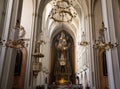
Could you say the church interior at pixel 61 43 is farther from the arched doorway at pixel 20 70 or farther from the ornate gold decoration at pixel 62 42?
the ornate gold decoration at pixel 62 42

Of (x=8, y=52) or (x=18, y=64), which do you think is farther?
(x=18, y=64)

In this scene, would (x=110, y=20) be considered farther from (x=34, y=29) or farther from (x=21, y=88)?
(x=21, y=88)

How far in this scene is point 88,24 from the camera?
15.5 m

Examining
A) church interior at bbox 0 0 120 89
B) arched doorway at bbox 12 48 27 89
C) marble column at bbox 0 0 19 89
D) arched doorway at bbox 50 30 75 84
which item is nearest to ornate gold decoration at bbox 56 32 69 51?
church interior at bbox 0 0 120 89

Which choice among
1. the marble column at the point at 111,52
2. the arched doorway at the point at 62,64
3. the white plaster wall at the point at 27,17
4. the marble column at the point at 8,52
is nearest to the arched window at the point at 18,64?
the white plaster wall at the point at 27,17

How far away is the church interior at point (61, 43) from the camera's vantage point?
778 cm

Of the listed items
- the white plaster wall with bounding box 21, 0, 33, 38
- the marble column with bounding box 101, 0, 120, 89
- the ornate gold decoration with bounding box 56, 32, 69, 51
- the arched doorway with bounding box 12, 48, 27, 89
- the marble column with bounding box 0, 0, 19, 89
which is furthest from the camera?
the ornate gold decoration with bounding box 56, 32, 69, 51

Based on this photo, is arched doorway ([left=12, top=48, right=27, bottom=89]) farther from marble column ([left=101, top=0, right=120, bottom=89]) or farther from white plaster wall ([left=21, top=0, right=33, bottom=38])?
marble column ([left=101, top=0, right=120, bottom=89])

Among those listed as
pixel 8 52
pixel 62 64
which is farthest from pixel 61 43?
pixel 8 52

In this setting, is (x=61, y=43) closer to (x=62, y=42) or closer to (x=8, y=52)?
(x=62, y=42)

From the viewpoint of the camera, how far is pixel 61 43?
69.4 ft

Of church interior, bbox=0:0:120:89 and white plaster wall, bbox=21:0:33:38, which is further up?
white plaster wall, bbox=21:0:33:38

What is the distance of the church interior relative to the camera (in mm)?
7781

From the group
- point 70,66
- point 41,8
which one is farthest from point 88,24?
point 70,66
